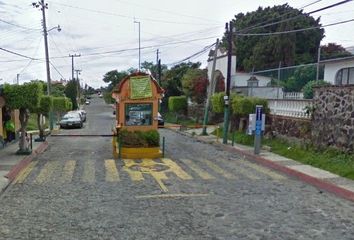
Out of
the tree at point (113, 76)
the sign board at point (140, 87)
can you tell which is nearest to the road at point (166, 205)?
the sign board at point (140, 87)

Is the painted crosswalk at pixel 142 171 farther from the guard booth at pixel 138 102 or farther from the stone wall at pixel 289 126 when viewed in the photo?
the stone wall at pixel 289 126

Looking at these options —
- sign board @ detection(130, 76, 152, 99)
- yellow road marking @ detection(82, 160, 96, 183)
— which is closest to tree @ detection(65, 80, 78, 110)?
sign board @ detection(130, 76, 152, 99)

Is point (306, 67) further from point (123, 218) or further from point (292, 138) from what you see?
point (123, 218)

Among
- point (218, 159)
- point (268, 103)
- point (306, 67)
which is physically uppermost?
point (306, 67)

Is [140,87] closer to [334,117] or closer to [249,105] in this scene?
[249,105]

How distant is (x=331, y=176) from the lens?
504 inches

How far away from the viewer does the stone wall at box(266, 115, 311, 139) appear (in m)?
17.9

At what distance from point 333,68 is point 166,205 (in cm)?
2395

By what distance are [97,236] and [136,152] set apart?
10.6 meters

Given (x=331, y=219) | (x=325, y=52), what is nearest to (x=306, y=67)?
(x=331, y=219)

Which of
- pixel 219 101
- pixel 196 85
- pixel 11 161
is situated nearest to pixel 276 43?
pixel 196 85

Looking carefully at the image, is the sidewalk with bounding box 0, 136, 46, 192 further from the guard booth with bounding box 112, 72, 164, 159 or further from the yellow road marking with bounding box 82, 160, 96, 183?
the guard booth with bounding box 112, 72, 164, 159

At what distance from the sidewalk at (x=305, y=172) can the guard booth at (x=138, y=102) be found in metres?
4.32

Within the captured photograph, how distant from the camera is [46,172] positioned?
14242mm
